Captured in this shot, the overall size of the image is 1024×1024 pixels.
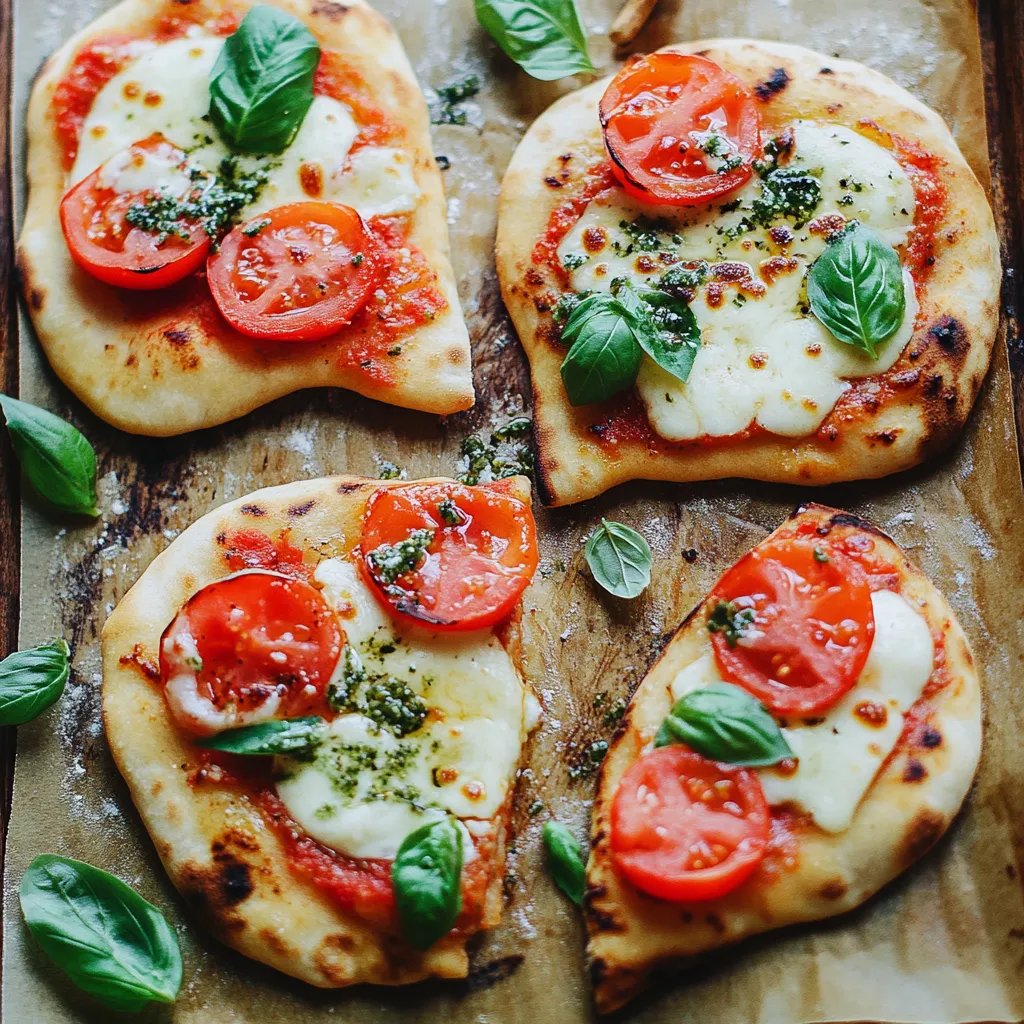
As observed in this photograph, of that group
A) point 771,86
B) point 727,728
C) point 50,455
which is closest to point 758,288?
point 771,86

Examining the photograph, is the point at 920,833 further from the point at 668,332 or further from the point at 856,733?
the point at 668,332

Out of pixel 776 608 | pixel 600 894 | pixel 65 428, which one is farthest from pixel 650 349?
pixel 65 428

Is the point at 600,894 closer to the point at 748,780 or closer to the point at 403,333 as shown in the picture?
the point at 748,780

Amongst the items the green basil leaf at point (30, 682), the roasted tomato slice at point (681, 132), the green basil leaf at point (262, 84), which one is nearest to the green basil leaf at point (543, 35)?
the roasted tomato slice at point (681, 132)

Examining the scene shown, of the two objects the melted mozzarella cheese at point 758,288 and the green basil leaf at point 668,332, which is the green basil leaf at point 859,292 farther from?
the green basil leaf at point 668,332

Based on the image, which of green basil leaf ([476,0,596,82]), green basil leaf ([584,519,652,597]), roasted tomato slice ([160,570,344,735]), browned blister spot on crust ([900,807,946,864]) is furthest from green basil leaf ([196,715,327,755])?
green basil leaf ([476,0,596,82])
